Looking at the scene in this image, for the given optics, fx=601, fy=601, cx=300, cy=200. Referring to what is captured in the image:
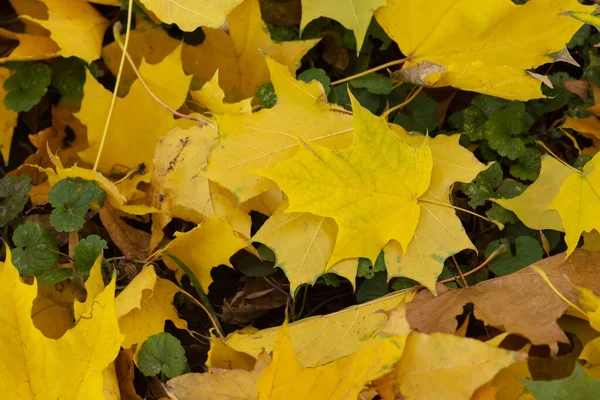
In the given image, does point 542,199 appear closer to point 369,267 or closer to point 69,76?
point 369,267

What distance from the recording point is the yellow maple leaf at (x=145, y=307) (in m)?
0.88

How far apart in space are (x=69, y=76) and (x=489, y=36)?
0.78 metres

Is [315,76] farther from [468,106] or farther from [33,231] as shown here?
[33,231]

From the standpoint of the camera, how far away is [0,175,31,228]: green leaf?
1076 mm

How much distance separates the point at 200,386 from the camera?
783 millimetres

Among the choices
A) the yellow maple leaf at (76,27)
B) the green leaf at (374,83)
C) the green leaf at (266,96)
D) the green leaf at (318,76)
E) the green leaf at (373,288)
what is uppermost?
the yellow maple leaf at (76,27)

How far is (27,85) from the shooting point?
1.15 m

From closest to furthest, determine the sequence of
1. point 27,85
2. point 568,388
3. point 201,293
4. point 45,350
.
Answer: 1. point 568,388
2. point 45,350
3. point 201,293
4. point 27,85

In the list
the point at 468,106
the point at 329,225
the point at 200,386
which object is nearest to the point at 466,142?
the point at 468,106

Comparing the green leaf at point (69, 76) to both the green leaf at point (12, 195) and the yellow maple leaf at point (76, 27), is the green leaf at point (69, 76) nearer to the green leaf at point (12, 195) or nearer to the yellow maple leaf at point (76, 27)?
the yellow maple leaf at point (76, 27)

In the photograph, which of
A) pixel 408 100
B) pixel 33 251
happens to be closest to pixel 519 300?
pixel 408 100

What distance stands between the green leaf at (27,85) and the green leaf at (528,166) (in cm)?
87

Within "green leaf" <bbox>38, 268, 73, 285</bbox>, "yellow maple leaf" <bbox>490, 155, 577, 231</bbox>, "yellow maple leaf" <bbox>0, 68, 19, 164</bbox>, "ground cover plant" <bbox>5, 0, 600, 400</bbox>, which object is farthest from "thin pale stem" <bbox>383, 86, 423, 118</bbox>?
"yellow maple leaf" <bbox>0, 68, 19, 164</bbox>

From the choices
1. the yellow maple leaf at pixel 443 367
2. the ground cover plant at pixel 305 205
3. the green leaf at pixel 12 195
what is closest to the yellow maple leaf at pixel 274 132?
the ground cover plant at pixel 305 205
